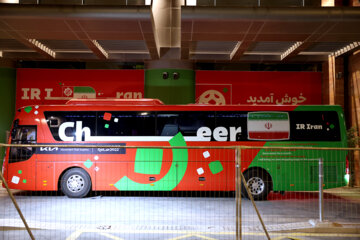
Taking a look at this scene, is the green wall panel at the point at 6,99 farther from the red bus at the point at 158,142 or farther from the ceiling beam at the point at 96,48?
the red bus at the point at 158,142

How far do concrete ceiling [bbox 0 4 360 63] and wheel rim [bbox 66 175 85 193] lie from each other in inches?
186

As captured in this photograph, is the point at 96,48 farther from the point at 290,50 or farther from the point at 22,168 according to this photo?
the point at 290,50

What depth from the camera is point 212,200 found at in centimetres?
1172

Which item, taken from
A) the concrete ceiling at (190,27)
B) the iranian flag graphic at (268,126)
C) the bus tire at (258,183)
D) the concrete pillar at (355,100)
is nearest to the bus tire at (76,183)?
the concrete ceiling at (190,27)

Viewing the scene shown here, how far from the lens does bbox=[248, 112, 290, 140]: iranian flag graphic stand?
469 inches

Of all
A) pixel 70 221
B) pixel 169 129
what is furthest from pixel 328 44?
pixel 70 221

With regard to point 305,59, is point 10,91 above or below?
below

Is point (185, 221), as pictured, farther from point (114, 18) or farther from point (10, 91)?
point (10, 91)

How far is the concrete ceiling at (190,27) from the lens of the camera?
11.3 meters

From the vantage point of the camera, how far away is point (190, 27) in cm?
1207

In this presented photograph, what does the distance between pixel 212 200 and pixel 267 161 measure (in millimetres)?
2051

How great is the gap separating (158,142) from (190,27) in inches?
147

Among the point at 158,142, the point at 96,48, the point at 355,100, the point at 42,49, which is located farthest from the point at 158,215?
the point at 355,100

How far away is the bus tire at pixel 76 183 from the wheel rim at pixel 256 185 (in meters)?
5.01
